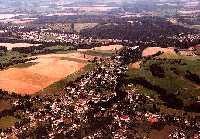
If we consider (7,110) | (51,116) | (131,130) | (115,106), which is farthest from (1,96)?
(131,130)

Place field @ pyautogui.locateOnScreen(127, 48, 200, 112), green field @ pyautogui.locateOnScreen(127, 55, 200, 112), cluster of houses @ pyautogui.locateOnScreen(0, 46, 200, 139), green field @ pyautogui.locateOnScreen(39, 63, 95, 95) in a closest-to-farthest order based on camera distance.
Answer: cluster of houses @ pyautogui.locateOnScreen(0, 46, 200, 139) < field @ pyautogui.locateOnScreen(127, 48, 200, 112) < green field @ pyautogui.locateOnScreen(127, 55, 200, 112) < green field @ pyautogui.locateOnScreen(39, 63, 95, 95)

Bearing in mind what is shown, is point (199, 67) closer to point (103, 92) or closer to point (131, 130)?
point (103, 92)

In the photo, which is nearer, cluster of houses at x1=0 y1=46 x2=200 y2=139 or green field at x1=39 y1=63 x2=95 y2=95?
cluster of houses at x1=0 y1=46 x2=200 y2=139

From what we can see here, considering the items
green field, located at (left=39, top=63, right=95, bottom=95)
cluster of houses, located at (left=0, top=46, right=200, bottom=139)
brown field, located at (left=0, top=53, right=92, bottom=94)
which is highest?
brown field, located at (left=0, top=53, right=92, bottom=94)

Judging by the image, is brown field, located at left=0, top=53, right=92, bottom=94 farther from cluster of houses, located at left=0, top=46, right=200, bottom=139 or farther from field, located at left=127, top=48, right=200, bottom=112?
field, located at left=127, top=48, right=200, bottom=112

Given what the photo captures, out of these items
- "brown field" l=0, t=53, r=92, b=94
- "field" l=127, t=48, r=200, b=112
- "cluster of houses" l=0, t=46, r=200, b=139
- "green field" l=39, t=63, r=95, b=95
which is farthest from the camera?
"brown field" l=0, t=53, r=92, b=94

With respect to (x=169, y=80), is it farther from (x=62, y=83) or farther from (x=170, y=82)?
(x=62, y=83)

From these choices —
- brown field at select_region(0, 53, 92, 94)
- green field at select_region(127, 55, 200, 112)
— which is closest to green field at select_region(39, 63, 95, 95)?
brown field at select_region(0, 53, 92, 94)

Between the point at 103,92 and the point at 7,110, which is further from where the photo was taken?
the point at 103,92
